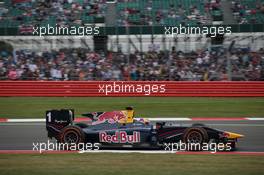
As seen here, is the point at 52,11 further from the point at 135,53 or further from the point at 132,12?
the point at 135,53

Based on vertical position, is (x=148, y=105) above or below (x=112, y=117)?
below

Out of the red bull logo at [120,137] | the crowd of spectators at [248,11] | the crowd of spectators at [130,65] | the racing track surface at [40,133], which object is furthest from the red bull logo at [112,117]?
the crowd of spectators at [248,11]

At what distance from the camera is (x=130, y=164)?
32.7 feet

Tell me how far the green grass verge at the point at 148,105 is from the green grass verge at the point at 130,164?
730cm

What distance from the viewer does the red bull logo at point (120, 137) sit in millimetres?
11508

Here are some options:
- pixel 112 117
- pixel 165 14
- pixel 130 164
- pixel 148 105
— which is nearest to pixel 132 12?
pixel 165 14

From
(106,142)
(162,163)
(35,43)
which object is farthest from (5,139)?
(35,43)

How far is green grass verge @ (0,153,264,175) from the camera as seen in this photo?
366 inches

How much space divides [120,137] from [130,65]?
1137cm

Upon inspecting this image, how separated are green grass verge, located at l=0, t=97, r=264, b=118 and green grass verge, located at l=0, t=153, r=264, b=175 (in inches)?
288

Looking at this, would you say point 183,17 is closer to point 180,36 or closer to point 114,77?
point 180,36

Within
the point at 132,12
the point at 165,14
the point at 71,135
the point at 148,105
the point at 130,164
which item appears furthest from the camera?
the point at 165,14

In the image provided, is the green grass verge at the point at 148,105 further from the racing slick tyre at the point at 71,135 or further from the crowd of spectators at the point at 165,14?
the racing slick tyre at the point at 71,135

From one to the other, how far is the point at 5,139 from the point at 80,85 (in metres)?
9.24
